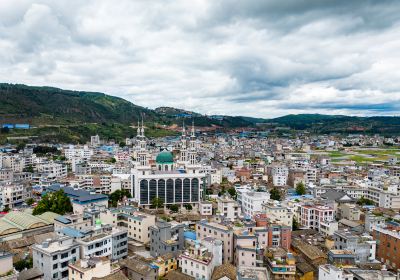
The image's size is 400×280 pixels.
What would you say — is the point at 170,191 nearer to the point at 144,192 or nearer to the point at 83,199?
the point at 144,192

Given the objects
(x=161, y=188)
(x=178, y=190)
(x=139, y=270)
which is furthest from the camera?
(x=178, y=190)

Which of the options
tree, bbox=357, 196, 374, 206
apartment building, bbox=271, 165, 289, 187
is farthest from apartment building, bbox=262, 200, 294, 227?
apartment building, bbox=271, 165, 289, 187

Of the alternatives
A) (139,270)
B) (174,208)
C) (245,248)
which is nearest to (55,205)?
(174,208)

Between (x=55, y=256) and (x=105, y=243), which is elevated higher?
(x=55, y=256)

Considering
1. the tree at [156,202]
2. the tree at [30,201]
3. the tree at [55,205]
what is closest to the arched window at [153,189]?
the tree at [156,202]

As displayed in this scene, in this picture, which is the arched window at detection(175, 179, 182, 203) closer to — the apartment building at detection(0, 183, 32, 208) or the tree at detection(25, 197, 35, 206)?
the tree at detection(25, 197, 35, 206)

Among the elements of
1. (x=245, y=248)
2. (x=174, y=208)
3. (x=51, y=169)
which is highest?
(x=51, y=169)

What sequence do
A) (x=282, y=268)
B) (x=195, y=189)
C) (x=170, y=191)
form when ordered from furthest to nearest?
(x=195, y=189) < (x=170, y=191) < (x=282, y=268)
